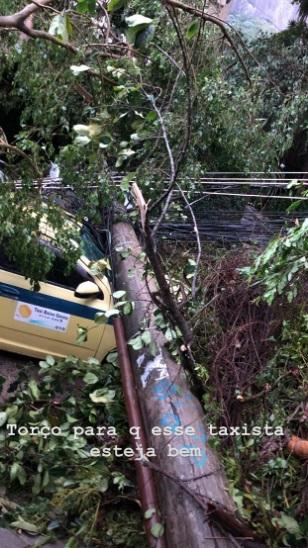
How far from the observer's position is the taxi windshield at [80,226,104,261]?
547 cm

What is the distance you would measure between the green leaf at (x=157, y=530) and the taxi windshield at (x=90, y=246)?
3090 mm

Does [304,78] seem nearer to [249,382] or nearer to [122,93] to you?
[122,93]

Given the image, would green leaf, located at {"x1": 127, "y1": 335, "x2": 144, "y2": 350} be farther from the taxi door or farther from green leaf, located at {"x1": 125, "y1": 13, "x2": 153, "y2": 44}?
the taxi door

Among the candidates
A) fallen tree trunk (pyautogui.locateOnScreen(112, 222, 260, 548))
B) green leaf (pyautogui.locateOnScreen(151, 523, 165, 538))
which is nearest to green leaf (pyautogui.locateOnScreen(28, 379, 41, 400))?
fallen tree trunk (pyautogui.locateOnScreen(112, 222, 260, 548))

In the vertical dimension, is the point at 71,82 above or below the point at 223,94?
below

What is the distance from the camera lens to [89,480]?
3174 mm

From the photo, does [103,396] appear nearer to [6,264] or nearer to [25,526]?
[25,526]

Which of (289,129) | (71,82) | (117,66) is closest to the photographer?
(117,66)

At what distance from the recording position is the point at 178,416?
319 centimetres

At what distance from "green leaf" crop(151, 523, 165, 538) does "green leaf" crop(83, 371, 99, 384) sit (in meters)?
1.45

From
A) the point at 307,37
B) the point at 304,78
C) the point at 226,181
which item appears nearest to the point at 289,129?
the point at 226,181

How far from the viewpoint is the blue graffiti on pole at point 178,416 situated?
295 cm

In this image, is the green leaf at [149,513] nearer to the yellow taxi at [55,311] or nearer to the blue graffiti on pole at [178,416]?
the blue graffiti on pole at [178,416]

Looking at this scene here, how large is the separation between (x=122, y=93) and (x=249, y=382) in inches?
77.4
